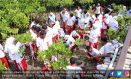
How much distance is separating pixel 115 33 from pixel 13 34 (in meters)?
3.88

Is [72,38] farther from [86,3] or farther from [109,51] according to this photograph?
[86,3]

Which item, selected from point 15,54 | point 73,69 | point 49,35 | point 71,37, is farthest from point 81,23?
point 73,69

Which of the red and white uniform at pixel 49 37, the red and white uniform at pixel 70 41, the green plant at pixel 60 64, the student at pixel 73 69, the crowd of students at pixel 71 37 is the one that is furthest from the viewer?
the red and white uniform at pixel 70 41

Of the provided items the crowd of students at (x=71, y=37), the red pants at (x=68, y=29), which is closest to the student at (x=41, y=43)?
the crowd of students at (x=71, y=37)

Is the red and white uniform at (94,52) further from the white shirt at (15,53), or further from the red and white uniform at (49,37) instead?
the white shirt at (15,53)

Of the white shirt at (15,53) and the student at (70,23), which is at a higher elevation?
the student at (70,23)

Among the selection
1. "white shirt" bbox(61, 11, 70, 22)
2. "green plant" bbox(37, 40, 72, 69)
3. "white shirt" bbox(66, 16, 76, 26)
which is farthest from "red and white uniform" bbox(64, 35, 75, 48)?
"white shirt" bbox(61, 11, 70, 22)

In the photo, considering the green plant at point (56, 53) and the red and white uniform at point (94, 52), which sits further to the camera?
the red and white uniform at point (94, 52)

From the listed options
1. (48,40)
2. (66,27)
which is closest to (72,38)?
(48,40)

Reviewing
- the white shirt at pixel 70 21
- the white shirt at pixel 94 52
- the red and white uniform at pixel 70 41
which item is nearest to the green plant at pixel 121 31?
Result: the white shirt at pixel 94 52

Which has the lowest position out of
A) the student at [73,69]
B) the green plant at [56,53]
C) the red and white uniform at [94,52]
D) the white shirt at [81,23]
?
the student at [73,69]

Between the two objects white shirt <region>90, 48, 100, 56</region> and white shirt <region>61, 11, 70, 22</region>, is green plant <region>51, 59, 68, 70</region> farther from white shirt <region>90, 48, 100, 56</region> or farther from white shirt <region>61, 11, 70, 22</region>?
white shirt <region>61, 11, 70, 22</region>

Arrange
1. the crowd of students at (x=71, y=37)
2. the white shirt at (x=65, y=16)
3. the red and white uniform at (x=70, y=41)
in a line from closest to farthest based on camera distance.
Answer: the crowd of students at (x=71, y=37) → the red and white uniform at (x=70, y=41) → the white shirt at (x=65, y=16)

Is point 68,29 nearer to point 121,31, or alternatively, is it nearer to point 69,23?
point 69,23
